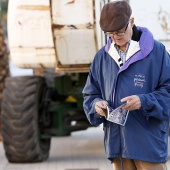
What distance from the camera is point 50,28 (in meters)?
9.25

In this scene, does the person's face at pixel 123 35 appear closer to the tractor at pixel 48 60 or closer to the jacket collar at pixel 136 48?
the jacket collar at pixel 136 48

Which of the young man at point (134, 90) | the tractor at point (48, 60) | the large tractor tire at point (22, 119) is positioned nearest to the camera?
the young man at point (134, 90)

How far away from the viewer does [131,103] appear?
5.46m

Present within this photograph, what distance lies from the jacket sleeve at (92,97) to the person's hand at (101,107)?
0.39 ft

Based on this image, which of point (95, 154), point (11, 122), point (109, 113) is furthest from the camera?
point (95, 154)

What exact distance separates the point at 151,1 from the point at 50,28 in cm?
134

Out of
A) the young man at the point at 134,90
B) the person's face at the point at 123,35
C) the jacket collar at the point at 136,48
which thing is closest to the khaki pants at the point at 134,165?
the young man at the point at 134,90

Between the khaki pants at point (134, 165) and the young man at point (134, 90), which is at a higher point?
the young man at point (134, 90)

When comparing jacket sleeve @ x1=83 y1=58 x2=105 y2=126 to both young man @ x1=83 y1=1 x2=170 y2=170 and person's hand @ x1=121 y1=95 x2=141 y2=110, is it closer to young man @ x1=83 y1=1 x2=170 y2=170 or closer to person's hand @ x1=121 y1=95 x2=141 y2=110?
young man @ x1=83 y1=1 x2=170 y2=170

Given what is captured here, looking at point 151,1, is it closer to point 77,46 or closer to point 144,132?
point 77,46

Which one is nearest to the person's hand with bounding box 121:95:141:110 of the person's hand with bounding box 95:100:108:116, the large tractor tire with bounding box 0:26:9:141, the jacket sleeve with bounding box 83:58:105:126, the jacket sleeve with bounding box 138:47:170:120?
the jacket sleeve with bounding box 138:47:170:120

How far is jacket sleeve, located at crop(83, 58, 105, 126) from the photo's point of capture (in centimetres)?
580

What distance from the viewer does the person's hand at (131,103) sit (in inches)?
215

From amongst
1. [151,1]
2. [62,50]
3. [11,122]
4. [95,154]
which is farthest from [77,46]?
[95,154]
